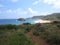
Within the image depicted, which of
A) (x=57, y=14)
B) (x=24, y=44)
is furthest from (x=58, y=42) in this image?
(x=57, y=14)

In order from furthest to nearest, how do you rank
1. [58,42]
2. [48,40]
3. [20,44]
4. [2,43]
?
[48,40], [58,42], [20,44], [2,43]

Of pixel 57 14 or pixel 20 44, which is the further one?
pixel 57 14

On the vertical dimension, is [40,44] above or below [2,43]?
below

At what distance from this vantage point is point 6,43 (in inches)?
329

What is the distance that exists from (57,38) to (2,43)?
4587 mm

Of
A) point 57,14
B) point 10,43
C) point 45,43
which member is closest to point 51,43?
point 45,43

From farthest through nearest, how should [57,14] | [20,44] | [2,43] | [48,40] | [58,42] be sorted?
1. [57,14]
2. [48,40]
3. [58,42]
4. [20,44]
5. [2,43]

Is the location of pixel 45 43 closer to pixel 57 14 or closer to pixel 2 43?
pixel 2 43

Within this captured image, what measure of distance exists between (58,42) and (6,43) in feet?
14.1

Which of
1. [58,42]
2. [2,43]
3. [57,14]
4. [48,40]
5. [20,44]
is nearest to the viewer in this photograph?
[2,43]

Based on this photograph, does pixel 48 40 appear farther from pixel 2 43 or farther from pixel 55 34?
pixel 2 43

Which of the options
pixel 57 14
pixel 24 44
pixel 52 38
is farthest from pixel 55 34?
pixel 57 14

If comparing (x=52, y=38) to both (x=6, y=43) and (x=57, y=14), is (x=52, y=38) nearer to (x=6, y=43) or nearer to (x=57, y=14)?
(x=6, y=43)

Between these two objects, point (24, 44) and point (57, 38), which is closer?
point (24, 44)
